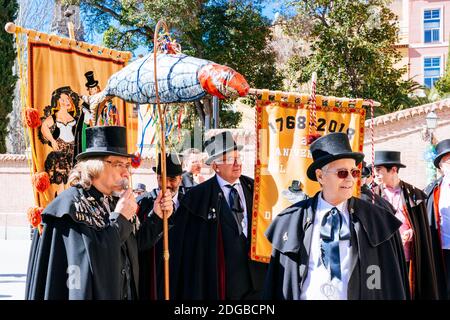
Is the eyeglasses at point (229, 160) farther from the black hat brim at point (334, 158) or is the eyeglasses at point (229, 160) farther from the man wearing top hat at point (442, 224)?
the man wearing top hat at point (442, 224)

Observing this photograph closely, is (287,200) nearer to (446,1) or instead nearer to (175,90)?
(175,90)

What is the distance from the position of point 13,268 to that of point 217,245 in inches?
326

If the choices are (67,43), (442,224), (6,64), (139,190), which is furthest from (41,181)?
(6,64)

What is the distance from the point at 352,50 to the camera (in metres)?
21.6

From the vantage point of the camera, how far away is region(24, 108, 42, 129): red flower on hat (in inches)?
222

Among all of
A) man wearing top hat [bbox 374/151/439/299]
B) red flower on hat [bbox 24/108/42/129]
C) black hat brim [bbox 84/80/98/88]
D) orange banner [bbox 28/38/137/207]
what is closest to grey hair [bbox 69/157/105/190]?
orange banner [bbox 28/38/137/207]

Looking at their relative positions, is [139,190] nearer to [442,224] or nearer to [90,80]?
[90,80]

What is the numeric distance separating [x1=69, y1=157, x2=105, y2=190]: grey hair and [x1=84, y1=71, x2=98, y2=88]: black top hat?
2136 millimetres

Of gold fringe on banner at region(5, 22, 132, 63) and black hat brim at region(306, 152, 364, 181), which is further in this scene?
gold fringe on banner at region(5, 22, 132, 63)

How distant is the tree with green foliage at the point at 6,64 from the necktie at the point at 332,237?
21.7 meters

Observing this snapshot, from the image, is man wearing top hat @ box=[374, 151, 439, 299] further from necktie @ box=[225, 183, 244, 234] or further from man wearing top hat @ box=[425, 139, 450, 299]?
necktie @ box=[225, 183, 244, 234]

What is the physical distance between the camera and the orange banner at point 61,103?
5715 mm
